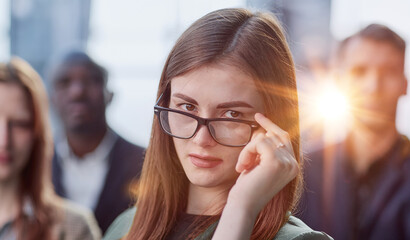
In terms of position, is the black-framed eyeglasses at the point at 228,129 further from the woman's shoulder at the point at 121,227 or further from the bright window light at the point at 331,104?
the bright window light at the point at 331,104

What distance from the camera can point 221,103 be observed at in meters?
1.11

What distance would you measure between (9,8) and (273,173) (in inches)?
163

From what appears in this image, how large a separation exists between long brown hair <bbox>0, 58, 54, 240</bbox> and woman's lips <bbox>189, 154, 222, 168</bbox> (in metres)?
1.07

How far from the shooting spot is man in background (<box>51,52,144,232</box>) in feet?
9.03

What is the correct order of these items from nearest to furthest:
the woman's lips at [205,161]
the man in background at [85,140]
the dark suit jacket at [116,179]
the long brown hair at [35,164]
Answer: the woman's lips at [205,161]
the long brown hair at [35,164]
the dark suit jacket at [116,179]
the man in background at [85,140]

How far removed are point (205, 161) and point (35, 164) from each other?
1134 mm

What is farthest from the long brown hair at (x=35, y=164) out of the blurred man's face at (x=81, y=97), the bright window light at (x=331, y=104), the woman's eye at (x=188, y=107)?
the bright window light at (x=331, y=104)

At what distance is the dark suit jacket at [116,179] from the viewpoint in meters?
2.58

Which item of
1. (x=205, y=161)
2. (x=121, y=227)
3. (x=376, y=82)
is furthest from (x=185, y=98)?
(x=376, y=82)

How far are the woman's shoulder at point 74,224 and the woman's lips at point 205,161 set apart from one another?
40.8 inches

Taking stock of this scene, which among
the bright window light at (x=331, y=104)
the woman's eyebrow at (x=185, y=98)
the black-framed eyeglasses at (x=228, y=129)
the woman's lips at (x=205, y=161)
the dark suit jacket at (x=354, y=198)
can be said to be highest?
the woman's eyebrow at (x=185, y=98)

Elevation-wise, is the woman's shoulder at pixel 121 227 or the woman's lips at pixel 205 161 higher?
the woman's lips at pixel 205 161

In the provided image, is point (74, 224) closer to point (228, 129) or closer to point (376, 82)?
point (228, 129)

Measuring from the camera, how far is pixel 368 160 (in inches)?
89.7
